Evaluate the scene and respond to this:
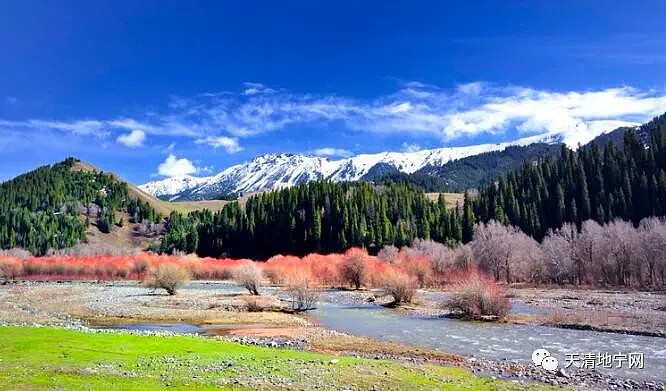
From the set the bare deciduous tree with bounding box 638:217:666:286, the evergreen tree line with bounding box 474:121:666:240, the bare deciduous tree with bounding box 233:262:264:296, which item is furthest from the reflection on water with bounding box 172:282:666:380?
the evergreen tree line with bounding box 474:121:666:240

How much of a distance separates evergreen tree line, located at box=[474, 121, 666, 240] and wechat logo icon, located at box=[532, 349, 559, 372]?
419 feet

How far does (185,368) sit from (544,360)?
20.3 meters

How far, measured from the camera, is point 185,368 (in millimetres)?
23938

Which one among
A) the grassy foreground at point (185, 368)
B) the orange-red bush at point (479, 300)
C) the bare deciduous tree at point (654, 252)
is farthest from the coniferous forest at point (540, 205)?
the grassy foreground at point (185, 368)

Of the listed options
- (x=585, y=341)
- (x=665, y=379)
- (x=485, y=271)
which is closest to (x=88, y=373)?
(x=665, y=379)

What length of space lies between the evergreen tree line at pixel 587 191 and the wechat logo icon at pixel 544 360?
12774cm

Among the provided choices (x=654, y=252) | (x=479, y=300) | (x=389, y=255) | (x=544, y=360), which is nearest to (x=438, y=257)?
(x=389, y=255)

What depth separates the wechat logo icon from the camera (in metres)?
28.8

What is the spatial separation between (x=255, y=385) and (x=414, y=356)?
14.5 meters

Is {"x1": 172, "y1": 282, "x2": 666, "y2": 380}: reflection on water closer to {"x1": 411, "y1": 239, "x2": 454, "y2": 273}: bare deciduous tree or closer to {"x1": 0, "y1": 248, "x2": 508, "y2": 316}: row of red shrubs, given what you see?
{"x1": 0, "y1": 248, "x2": 508, "y2": 316}: row of red shrubs

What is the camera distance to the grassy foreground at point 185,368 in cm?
2069

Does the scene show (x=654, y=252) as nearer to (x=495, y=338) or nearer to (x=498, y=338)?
(x=498, y=338)

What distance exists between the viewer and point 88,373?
21.8 m

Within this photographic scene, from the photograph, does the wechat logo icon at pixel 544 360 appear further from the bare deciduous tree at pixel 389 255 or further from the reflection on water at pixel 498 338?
the bare deciduous tree at pixel 389 255
